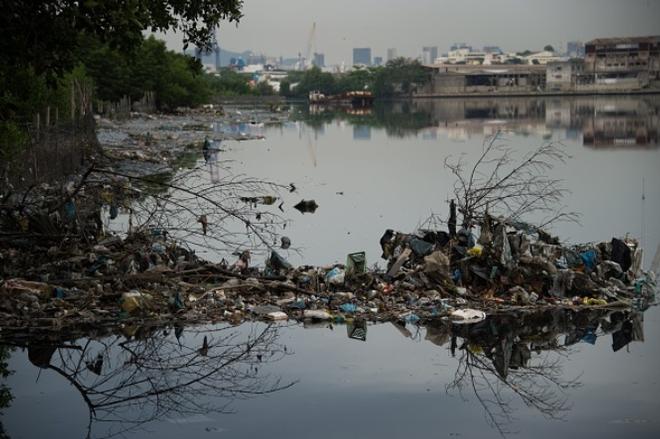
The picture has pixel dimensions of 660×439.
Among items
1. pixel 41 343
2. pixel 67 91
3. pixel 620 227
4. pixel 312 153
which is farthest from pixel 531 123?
pixel 41 343

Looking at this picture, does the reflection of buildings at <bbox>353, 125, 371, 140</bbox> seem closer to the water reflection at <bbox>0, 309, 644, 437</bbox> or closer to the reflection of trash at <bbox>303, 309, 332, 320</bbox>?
the reflection of trash at <bbox>303, 309, 332, 320</bbox>

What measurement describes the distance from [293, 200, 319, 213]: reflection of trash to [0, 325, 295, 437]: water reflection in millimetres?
8948

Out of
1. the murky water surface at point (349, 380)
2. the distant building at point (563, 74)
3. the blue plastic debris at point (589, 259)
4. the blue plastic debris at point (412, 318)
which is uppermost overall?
the distant building at point (563, 74)

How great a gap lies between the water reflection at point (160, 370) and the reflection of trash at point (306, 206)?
29.4 feet

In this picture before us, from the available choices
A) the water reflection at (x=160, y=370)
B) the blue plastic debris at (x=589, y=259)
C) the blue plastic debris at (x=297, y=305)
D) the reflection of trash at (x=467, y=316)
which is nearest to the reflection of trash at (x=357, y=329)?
the blue plastic debris at (x=297, y=305)

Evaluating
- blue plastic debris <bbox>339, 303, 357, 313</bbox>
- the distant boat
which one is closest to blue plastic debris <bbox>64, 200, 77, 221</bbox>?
blue plastic debris <bbox>339, 303, 357, 313</bbox>

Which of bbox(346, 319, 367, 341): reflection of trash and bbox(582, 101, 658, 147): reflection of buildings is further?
bbox(582, 101, 658, 147): reflection of buildings

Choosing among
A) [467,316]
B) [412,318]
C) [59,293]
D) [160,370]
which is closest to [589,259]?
[467,316]

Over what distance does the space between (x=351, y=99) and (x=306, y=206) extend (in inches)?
3580

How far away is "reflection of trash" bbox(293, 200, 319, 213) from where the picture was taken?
18.2m

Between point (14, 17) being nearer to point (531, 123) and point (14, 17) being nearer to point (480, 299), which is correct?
point (480, 299)

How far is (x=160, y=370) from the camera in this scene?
26.6 feet

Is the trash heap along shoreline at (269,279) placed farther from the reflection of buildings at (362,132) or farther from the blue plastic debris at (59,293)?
the reflection of buildings at (362,132)

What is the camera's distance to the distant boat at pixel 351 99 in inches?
4139
